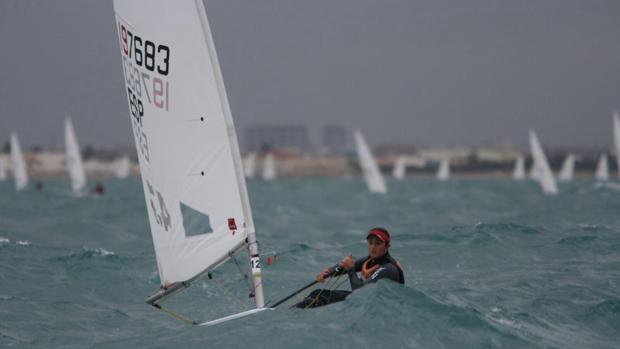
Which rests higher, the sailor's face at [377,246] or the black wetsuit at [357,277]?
the sailor's face at [377,246]

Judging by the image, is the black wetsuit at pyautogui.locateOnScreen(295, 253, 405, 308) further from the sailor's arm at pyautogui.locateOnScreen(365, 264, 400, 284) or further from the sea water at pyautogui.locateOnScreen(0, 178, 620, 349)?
the sea water at pyautogui.locateOnScreen(0, 178, 620, 349)

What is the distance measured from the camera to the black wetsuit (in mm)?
8125

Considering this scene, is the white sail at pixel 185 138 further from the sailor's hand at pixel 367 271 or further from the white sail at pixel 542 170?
the white sail at pixel 542 170

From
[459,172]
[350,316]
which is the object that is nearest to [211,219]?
[350,316]

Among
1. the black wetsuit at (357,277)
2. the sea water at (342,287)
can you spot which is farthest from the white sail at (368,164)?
the black wetsuit at (357,277)

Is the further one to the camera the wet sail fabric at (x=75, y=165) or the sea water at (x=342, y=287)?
the wet sail fabric at (x=75, y=165)

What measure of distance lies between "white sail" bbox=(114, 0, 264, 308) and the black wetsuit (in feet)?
2.73

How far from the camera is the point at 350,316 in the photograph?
26.4 ft

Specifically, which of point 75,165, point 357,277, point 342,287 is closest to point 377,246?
point 357,277

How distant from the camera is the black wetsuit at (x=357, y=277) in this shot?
812cm

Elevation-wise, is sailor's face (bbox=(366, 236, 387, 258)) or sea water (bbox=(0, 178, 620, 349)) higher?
sailor's face (bbox=(366, 236, 387, 258))

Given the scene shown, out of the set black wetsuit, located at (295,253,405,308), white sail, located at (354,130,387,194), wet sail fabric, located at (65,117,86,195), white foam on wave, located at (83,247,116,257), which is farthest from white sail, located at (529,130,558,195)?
black wetsuit, located at (295,253,405,308)

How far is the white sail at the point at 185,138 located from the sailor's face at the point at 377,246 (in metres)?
1.12

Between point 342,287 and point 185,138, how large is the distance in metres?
3.52
